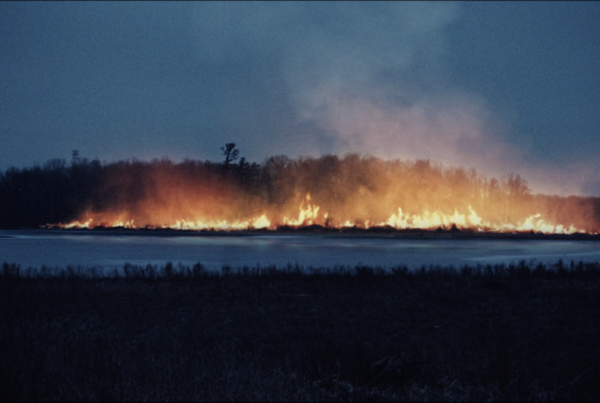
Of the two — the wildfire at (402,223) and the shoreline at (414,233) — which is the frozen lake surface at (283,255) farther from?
the wildfire at (402,223)

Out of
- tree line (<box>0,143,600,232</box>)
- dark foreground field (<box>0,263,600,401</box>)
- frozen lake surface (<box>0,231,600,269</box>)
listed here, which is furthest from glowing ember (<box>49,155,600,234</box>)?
dark foreground field (<box>0,263,600,401</box>)

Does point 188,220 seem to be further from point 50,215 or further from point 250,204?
point 50,215

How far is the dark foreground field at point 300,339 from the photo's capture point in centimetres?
818

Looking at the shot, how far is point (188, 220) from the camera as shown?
98.1 meters

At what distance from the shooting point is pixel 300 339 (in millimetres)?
11859

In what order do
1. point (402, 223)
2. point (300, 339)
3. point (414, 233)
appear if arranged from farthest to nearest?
point (402, 223)
point (414, 233)
point (300, 339)

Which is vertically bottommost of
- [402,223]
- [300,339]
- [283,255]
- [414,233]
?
[300,339]

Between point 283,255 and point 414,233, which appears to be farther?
point 414,233

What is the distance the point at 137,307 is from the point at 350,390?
9043 millimetres

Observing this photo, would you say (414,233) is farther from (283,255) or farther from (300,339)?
(300,339)

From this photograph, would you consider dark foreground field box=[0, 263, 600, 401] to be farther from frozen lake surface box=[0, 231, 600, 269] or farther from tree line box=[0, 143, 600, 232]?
tree line box=[0, 143, 600, 232]

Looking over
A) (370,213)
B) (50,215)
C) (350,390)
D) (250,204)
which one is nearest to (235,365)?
(350,390)

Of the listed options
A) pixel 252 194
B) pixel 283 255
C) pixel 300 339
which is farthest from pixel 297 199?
pixel 300 339

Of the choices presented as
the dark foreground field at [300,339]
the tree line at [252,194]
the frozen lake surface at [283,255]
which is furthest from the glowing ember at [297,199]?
the dark foreground field at [300,339]
